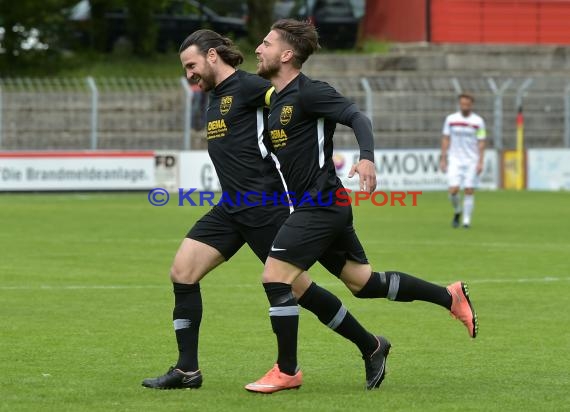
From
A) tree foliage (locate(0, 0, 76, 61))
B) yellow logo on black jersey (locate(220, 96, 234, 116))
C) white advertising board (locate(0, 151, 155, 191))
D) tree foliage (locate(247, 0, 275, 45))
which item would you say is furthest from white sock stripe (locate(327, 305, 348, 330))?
tree foliage (locate(247, 0, 275, 45))

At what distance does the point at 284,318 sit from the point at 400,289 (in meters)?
0.83

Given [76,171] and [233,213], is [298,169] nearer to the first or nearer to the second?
[233,213]

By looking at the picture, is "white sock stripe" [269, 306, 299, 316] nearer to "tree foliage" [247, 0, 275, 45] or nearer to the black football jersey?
the black football jersey

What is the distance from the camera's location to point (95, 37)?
136 ft

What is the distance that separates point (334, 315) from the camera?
754cm

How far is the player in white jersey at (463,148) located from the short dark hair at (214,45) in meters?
13.4

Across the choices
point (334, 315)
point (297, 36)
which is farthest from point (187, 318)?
point (297, 36)

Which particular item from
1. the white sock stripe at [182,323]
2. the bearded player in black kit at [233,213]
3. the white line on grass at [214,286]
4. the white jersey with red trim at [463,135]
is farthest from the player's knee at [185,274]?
the white jersey with red trim at [463,135]

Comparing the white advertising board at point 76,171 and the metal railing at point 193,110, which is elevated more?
the metal railing at point 193,110

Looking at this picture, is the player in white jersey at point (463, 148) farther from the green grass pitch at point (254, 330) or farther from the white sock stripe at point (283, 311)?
the white sock stripe at point (283, 311)

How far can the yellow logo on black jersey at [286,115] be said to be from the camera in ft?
24.0

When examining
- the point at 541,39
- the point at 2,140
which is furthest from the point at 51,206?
the point at 541,39

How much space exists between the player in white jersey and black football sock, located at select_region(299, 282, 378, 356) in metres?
13.5

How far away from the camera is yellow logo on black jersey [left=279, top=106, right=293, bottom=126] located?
288 inches
